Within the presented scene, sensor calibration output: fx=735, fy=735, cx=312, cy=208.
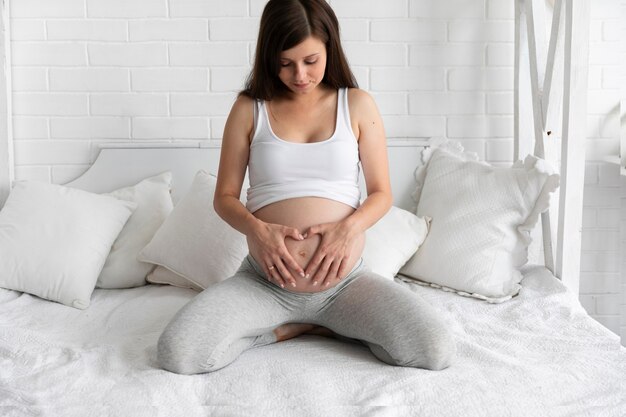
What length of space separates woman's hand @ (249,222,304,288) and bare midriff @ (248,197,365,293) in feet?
0.07

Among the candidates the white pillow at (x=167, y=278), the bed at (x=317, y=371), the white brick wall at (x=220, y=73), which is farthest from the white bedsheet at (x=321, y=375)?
the white brick wall at (x=220, y=73)

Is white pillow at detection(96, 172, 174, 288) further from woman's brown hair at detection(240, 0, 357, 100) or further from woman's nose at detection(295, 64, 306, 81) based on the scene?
woman's nose at detection(295, 64, 306, 81)

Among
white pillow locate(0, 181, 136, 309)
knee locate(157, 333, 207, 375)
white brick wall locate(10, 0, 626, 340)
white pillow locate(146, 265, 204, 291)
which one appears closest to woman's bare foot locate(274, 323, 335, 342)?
knee locate(157, 333, 207, 375)

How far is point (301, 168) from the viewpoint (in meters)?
1.89

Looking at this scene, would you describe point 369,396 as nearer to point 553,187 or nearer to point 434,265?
point 434,265

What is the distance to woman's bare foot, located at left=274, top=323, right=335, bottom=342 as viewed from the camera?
186 centimetres

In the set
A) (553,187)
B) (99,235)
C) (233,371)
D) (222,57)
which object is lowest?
(233,371)

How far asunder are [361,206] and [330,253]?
0.19 m

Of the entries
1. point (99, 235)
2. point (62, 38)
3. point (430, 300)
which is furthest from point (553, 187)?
point (62, 38)

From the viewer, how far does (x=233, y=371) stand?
1.66m

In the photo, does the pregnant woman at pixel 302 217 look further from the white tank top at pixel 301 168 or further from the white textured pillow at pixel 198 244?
the white textured pillow at pixel 198 244

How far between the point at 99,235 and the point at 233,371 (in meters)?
0.95

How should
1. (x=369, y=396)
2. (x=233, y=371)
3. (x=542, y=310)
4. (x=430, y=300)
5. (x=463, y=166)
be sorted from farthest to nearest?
(x=463, y=166), (x=430, y=300), (x=542, y=310), (x=233, y=371), (x=369, y=396)

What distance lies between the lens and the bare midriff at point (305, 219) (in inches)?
69.7
